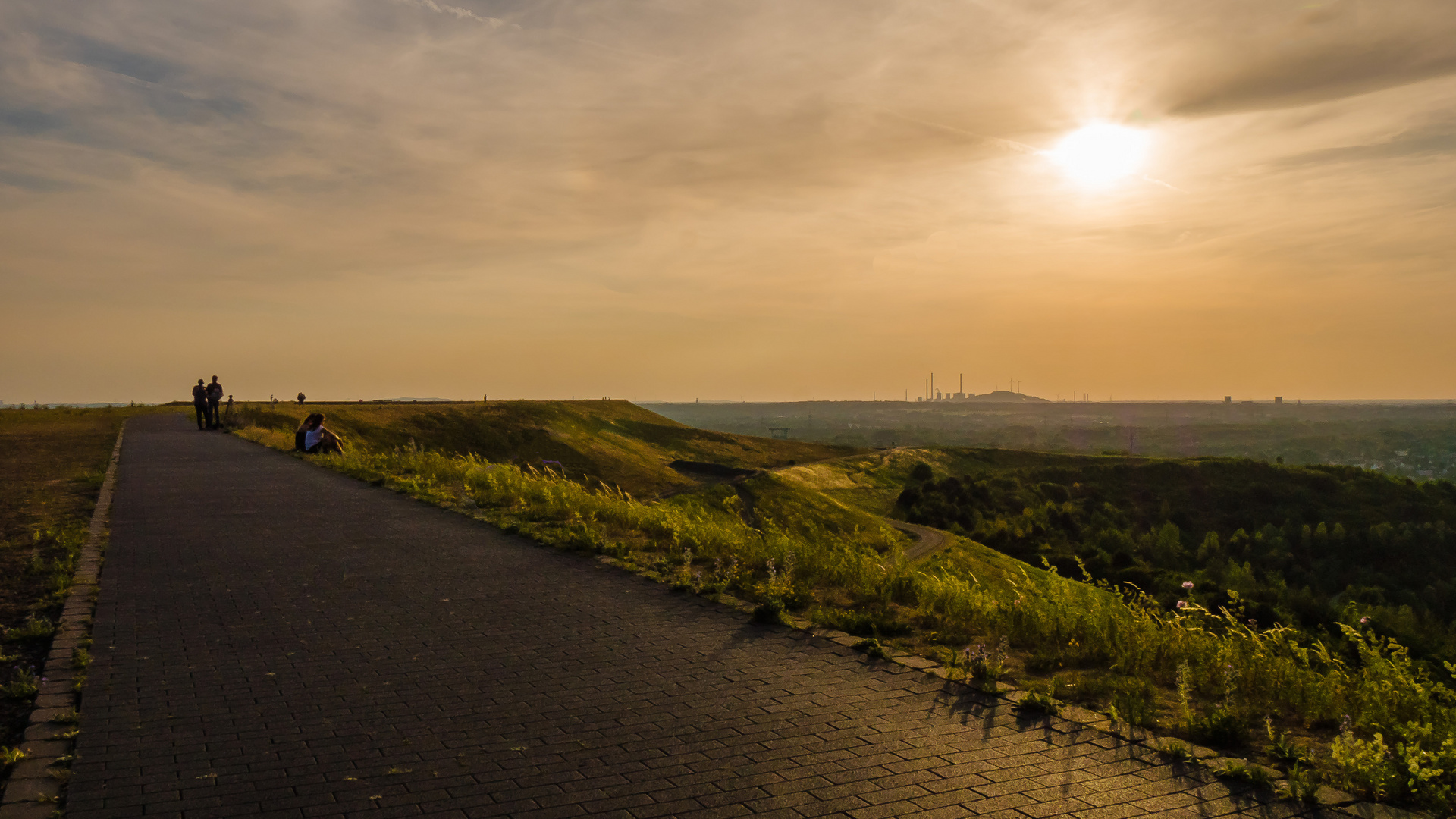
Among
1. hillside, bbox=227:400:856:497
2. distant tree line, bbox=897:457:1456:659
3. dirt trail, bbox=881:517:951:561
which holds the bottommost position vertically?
distant tree line, bbox=897:457:1456:659

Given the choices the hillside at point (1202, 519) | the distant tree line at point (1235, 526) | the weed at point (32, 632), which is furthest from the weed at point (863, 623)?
the hillside at point (1202, 519)

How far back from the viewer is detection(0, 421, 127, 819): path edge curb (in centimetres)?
437

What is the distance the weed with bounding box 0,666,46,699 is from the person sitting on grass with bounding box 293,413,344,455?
19.1m

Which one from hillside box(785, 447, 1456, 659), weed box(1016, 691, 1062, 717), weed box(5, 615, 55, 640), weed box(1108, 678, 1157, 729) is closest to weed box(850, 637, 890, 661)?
weed box(1016, 691, 1062, 717)

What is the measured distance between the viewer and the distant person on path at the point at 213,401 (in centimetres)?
3722

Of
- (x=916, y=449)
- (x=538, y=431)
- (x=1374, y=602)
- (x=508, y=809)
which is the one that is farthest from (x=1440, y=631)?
(x=508, y=809)

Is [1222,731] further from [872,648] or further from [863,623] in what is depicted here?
[863,623]

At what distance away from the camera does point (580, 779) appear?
4617mm

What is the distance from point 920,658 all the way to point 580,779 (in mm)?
3183

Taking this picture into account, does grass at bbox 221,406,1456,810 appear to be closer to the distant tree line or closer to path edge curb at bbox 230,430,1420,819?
path edge curb at bbox 230,430,1420,819

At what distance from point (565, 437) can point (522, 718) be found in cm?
7609

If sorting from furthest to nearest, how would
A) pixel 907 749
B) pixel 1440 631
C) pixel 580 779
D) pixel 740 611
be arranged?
1. pixel 1440 631
2. pixel 740 611
3. pixel 907 749
4. pixel 580 779

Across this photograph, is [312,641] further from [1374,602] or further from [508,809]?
[1374,602]

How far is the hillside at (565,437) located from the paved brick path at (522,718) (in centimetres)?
3548
